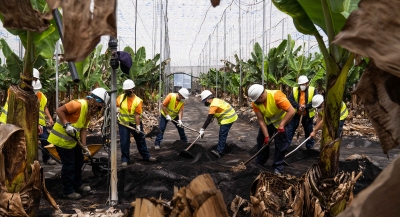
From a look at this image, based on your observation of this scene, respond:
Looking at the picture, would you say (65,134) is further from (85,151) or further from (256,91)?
(256,91)

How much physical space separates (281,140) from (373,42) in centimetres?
601

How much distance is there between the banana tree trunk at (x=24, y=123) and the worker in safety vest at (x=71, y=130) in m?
2.15

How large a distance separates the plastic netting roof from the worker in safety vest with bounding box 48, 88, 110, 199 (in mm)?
11309

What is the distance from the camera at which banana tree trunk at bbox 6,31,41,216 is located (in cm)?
316

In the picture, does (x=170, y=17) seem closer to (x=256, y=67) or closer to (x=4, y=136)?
(x=256, y=67)

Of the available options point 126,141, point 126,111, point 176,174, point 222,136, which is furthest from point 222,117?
point 176,174

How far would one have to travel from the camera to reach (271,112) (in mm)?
6969

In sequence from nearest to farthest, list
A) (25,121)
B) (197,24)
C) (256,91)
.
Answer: (25,121)
(256,91)
(197,24)

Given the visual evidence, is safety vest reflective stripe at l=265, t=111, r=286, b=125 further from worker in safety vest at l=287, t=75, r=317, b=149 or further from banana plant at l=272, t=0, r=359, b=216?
banana plant at l=272, t=0, r=359, b=216

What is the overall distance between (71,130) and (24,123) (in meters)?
2.22

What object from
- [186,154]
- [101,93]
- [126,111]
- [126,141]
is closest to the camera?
[101,93]

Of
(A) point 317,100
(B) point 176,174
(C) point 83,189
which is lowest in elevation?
(C) point 83,189

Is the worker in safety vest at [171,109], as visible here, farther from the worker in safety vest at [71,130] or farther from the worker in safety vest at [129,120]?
the worker in safety vest at [71,130]

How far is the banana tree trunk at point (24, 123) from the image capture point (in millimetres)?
3164
